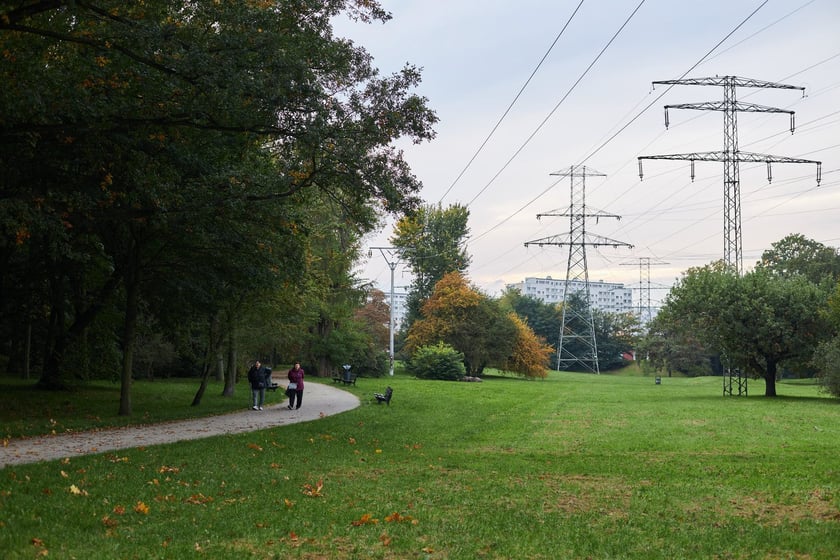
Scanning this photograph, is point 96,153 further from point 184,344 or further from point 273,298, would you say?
point 184,344

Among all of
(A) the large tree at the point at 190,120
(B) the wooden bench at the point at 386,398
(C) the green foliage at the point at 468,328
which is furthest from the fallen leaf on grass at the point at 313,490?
(C) the green foliage at the point at 468,328

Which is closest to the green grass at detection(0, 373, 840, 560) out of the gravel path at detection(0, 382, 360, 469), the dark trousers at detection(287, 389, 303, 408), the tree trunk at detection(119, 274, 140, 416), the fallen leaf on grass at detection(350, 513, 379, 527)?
the fallen leaf on grass at detection(350, 513, 379, 527)

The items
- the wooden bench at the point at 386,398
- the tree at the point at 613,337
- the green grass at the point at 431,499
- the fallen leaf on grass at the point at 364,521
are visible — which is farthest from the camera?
the tree at the point at 613,337

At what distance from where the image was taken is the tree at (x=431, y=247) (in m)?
75.8

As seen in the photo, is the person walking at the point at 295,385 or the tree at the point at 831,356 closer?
the person walking at the point at 295,385

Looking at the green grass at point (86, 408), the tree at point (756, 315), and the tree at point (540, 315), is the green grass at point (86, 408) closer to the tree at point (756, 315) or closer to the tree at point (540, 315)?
the tree at point (756, 315)

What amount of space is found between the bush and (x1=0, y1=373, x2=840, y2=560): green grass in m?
38.0

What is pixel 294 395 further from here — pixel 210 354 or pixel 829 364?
pixel 829 364

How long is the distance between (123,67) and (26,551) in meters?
11.4

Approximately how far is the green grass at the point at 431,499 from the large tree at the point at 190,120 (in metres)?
5.41

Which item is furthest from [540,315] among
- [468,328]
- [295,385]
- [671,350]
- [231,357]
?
[295,385]

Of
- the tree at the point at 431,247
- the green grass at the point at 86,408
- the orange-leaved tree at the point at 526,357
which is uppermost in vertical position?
the tree at the point at 431,247

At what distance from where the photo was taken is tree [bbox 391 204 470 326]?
249ft

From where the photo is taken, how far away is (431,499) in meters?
9.52
